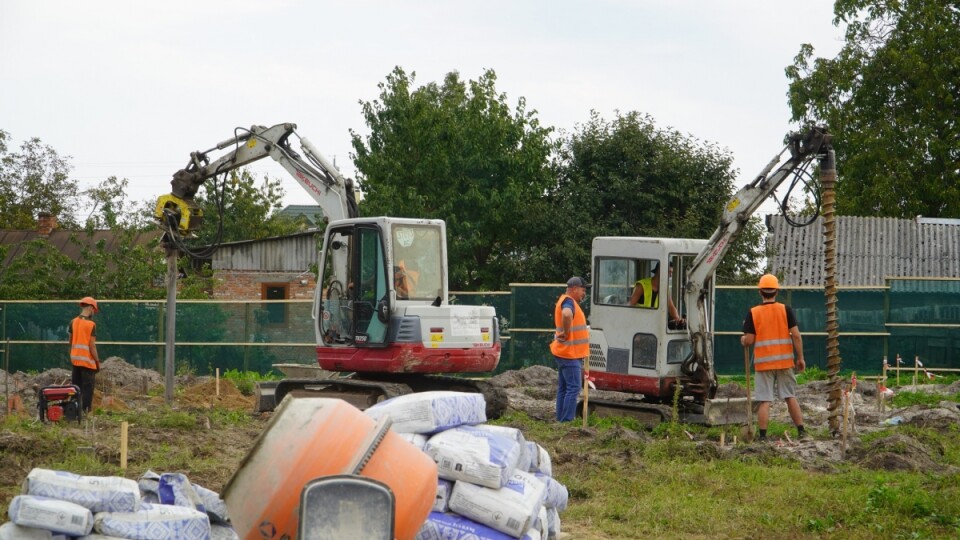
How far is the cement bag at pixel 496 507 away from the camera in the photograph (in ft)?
22.1

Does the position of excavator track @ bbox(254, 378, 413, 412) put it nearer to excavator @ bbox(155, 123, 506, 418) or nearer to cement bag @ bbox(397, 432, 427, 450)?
excavator @ bbox(155, 123, 506, 418)

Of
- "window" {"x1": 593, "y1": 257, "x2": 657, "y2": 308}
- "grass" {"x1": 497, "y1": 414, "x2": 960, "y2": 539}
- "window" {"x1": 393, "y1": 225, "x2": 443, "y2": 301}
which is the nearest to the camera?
"grass" {"x1": 497, "y1": 414, "x2": 960, "y2": 539}

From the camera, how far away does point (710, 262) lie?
14.7 m

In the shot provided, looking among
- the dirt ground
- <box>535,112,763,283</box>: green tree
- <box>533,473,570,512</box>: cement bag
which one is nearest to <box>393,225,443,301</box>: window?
the dirt ground

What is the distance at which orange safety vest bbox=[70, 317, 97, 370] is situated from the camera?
52.5 ft

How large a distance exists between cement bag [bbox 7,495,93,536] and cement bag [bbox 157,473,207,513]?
76 centimetres

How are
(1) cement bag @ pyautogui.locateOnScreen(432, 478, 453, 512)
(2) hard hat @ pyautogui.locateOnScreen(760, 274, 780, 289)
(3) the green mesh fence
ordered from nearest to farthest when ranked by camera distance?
1. (1) cement bag @ pyautogui.locateOnScreen(432, 478, 453, 512)
2. (2) hard hat @ pyautogui.locateOnScreen(760, 274, 780, 289)
3. (3) the green mesh fence

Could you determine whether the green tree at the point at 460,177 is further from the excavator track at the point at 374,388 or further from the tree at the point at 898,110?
the excavator track at the point at 374,388

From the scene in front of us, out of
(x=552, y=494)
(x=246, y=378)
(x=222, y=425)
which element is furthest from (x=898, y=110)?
(x=552, y=494)

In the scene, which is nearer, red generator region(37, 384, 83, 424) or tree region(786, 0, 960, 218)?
red generator region(37, 384, 83, 424)

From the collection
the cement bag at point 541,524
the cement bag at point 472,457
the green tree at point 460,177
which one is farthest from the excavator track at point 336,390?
the green tree at point 460,177

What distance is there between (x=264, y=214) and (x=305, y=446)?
43.9 metres

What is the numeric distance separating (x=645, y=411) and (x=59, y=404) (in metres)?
7.23

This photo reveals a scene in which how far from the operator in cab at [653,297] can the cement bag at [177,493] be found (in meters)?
9.02
